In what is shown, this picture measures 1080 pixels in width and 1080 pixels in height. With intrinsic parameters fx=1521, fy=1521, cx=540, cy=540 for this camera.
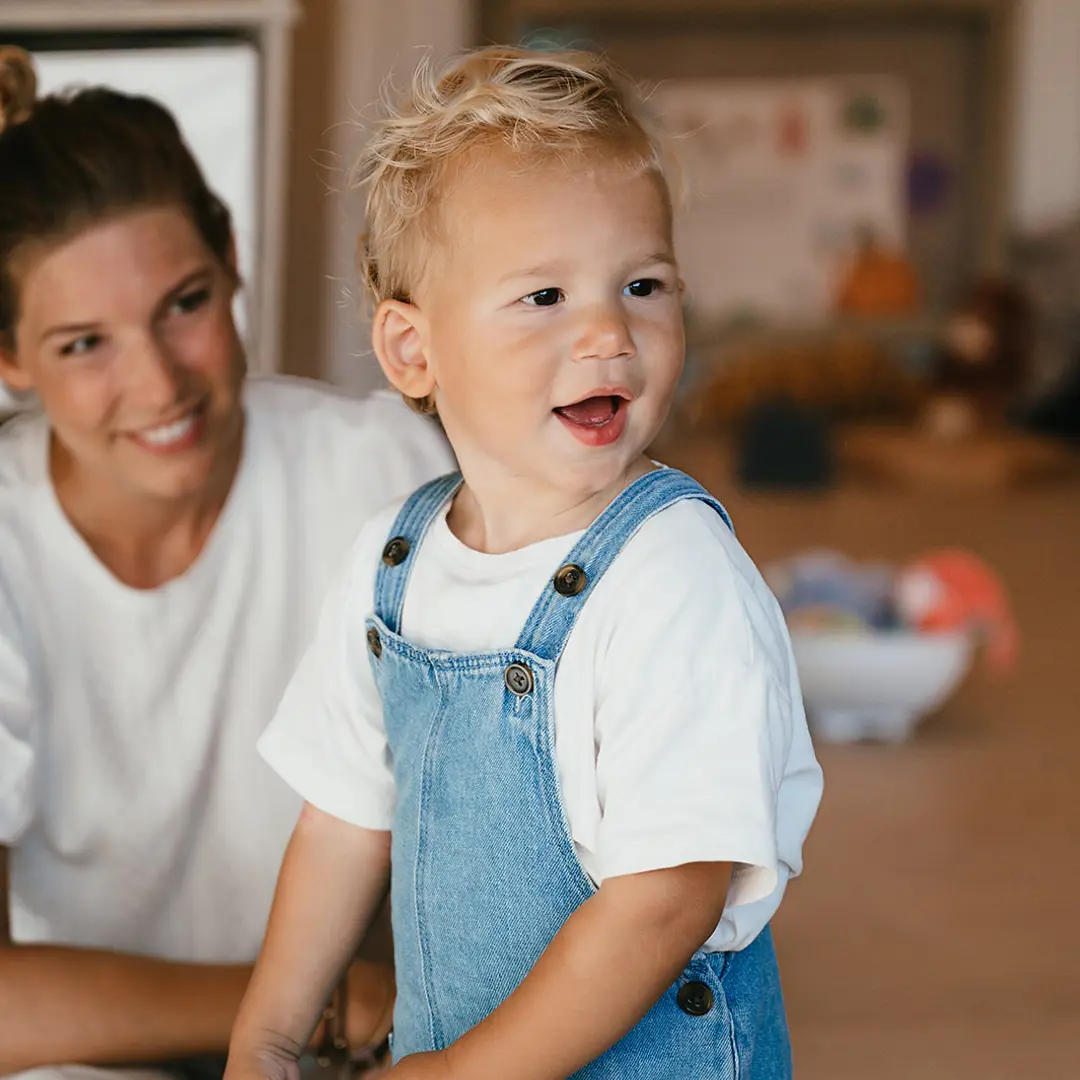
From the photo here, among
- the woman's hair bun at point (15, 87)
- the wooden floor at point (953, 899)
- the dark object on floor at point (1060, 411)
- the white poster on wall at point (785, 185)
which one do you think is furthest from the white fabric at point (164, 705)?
the white poster on wall at point (785, 185)

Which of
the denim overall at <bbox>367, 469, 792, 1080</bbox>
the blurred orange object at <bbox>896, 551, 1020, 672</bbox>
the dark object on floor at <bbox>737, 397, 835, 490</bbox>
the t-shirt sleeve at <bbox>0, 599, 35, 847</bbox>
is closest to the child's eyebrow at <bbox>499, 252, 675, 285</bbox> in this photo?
the denim overall at <bbox>367, 469, 792, 1080</bbox>

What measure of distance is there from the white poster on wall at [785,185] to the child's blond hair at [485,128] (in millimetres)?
7134

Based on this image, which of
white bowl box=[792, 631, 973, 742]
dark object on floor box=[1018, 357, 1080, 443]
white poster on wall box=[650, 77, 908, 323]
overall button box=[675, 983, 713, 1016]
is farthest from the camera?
white poster on wall box=[650, 77, 908, 323]

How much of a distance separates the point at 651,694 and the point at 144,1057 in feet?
1.76

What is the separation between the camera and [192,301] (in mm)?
1128

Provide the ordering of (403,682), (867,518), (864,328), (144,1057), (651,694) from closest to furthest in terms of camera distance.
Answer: (651,694) → (403,682) → (144,1057) → (867,518) → (864,328)

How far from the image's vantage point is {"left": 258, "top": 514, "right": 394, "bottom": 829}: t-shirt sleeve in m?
0.91

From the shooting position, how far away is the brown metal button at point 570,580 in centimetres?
79

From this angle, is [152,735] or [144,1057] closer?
[144,1057]

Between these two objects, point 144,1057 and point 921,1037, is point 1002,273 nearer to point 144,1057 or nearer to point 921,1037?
point 921,1037

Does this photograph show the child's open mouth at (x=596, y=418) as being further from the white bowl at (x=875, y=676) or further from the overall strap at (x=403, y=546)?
the white bowl at (x=875, y=676)

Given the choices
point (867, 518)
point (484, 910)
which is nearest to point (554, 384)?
point (484, 910)

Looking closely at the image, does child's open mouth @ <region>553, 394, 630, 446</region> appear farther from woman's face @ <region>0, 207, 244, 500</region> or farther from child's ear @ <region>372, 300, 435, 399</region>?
woman's face @ <region>0, 207, 244, 500</region>

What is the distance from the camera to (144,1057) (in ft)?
3.48
